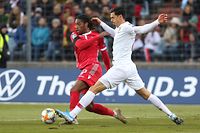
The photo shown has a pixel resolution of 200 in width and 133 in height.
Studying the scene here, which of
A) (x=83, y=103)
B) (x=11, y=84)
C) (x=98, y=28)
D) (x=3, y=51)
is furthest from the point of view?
(x=98, y=28)

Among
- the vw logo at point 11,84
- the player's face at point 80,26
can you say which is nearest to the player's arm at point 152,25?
the player's face at point 80,26

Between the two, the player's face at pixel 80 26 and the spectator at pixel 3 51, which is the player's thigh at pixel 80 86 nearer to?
the player's face at pixel 80 26

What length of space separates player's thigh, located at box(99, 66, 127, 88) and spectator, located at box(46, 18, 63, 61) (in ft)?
40.0

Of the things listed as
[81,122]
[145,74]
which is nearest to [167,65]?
[145,74]

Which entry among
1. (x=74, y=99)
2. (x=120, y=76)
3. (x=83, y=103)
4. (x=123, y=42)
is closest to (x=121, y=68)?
(x=120, y=76)

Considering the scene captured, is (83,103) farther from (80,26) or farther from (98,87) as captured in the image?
(80,26)

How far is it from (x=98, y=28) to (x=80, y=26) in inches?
436

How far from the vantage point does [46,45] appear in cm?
2647

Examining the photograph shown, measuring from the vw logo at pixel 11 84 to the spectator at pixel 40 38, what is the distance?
2400 mm

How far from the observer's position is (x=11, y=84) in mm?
23750

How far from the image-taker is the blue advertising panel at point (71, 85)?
75.6 ft

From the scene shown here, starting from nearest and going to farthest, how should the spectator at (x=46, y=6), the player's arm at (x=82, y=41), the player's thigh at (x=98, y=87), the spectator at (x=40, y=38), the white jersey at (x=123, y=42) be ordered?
the player's thigh at (x=98, y=87) < the white jersey at (x=123, y=42) < the player's arm at (x=82, y=41) < the spectator at (x=40, y=38) < the spectator at (x=46, y=6)

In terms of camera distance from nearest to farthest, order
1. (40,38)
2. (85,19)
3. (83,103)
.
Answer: (83,103) < (85,19) < (40,38)

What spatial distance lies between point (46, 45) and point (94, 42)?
11.4 metres
